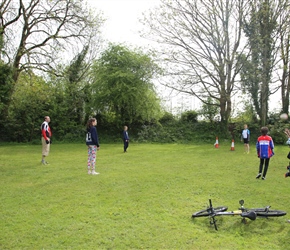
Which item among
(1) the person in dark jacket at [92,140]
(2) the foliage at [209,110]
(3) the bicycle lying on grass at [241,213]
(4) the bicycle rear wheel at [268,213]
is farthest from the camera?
(2) the foliage at [209,110]

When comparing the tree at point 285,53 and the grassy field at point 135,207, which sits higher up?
the tree at point 285,53

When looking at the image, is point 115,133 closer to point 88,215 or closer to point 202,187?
point 202,187

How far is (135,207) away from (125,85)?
55.2ft

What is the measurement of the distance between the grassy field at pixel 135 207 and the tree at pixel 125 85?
12664 millimetres

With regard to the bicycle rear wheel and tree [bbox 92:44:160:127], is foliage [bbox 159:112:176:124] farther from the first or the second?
the bicycle rear wheel

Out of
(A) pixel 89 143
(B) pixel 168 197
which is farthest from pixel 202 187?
(A) pixel 89 143

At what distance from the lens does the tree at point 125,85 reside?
21.9 meters

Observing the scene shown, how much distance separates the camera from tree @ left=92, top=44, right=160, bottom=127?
2192 cm

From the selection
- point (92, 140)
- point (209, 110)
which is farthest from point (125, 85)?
point (92, 140)

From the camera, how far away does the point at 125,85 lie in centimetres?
2162

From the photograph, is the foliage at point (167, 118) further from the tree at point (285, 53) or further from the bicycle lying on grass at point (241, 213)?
the bicycle lying on grass at point (241, 213)

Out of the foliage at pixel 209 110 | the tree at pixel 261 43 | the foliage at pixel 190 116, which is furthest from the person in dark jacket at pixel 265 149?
the foliage at pixel 190 116

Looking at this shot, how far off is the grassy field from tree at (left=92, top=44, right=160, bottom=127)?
1266 cm

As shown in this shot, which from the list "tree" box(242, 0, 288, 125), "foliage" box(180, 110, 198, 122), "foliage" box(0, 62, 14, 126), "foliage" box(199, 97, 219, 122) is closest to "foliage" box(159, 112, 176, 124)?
"foliage" box(180, 110, 198, 122)
